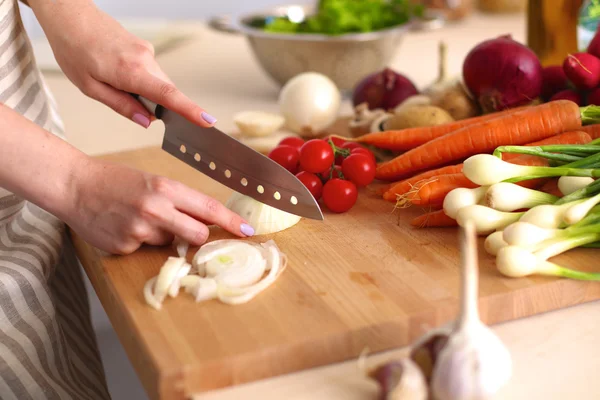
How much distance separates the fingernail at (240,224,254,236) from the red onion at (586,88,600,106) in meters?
0.73

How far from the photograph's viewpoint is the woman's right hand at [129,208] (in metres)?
0.99

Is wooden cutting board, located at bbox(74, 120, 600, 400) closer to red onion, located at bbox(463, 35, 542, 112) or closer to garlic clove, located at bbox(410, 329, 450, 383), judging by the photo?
garlic clove, located at bbox(410, 329, 450, 383)

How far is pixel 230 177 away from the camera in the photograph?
3.67ft

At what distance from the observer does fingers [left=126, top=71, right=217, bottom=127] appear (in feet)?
3.57

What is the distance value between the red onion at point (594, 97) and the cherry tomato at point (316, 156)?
52cm

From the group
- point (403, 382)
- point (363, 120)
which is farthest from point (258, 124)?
point (403, 382)

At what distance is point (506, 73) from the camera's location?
1369 millimetres

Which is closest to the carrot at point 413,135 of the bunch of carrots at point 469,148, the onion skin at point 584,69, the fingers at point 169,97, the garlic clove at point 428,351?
the bunch of carrots at point 469,148

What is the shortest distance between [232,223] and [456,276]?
344mm

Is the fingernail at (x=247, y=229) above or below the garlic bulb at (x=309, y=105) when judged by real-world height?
above

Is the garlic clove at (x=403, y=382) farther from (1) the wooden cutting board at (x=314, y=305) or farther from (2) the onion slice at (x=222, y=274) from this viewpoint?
(2) the onion slice at (x=222, y=274)

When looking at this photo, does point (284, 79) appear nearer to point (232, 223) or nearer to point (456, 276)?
point (232, 223)

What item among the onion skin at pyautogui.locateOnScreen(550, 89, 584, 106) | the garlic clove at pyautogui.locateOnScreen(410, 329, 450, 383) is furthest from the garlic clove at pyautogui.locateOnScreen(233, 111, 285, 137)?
the garlic clove at pyautogui.locateOnScreen(410, 329, 450, 383)

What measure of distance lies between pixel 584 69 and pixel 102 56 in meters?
0.89
